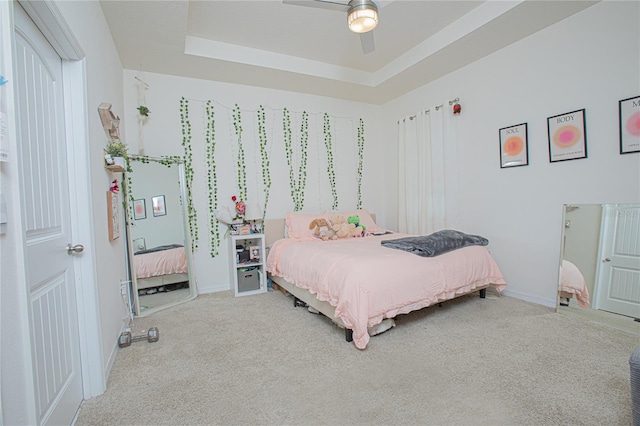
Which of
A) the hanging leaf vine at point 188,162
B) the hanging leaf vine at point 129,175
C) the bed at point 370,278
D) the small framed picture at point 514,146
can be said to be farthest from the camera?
the hanging leaf vine at point 188,162

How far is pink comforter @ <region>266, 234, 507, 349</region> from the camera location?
84.9 inches

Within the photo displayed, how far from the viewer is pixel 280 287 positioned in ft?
12.2

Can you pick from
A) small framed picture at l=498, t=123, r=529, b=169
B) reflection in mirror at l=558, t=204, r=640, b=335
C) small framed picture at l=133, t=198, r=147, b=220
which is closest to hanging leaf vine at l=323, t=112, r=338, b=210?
small framed picture at l=498, t=123, r=529, b=169

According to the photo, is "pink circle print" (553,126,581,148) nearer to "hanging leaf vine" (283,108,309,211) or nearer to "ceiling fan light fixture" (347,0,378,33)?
"ceiling fan light fixture" (347,0,378,33)

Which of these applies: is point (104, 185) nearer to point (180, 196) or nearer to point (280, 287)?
point (180, 196)

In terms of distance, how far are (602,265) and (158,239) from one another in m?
4.18

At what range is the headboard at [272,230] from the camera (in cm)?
399

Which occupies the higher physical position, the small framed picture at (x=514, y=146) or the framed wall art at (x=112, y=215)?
the small framed picture at (x=514, y=146)

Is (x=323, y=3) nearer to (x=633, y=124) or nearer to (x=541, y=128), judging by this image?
(x=541, y=128)

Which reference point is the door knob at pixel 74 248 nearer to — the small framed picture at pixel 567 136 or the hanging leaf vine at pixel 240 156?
the hanging leaf vine at pixel 240 156

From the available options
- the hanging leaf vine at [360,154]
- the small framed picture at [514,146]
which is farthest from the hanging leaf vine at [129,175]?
the small framed picture at [514,146]

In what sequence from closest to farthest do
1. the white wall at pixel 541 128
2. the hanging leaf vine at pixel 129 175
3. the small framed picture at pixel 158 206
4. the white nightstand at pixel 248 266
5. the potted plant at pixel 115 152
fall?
1. the potted plant at pixel 115 152
2. the white wall at pixel 541 128
3. the hanging leaf vine at pixel 129 175
4. the small framed picture at pixel 158 206
5. the white nightstand at pixel 248 266

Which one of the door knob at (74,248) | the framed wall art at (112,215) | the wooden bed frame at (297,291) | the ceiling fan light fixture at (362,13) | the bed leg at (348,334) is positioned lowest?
the bed leg at (348,334)

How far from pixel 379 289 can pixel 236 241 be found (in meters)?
2.17
